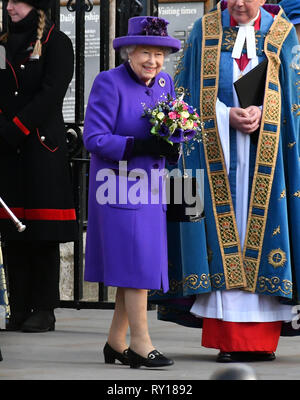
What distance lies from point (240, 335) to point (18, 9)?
2.49 metres

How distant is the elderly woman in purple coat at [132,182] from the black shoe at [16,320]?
1.80m

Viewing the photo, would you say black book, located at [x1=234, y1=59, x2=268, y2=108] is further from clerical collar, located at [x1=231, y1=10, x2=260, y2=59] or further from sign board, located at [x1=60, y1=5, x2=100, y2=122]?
sign board, located at [x1=60, y1=5, x2=100, y2=122]

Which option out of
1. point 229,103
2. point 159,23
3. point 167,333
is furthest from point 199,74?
point 167,333

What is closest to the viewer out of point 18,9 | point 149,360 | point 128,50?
point 149,360

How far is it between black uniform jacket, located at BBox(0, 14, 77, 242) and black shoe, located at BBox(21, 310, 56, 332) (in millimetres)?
501

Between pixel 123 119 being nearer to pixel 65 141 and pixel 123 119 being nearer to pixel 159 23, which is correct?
pixel 159 23

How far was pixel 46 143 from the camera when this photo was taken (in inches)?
307

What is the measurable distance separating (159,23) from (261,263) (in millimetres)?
1363

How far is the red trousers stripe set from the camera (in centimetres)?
660

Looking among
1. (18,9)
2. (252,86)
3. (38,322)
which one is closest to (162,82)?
(252,86)

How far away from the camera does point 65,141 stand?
795cm

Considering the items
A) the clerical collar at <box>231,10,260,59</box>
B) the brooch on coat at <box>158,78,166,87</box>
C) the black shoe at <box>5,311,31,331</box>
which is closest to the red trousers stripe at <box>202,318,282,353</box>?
the brooch on coat at <box>158,78,166,87</box>

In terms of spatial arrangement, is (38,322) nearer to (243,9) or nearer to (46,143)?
(46,143)

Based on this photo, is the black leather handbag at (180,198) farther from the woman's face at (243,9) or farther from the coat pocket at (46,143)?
the coat pocket at (46,143)
